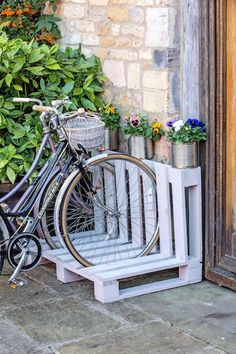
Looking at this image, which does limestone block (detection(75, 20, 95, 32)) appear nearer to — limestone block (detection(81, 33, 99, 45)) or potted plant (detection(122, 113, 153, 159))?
limestone block (detection(81, 33, 99, 45))

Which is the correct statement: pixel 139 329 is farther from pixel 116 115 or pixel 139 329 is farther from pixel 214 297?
pixel 116 115

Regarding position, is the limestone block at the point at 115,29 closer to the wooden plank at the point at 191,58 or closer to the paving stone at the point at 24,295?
the wooden plank at the point at 191,58

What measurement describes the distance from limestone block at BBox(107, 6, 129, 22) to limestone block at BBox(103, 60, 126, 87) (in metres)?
0.32

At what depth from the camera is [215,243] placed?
5.35 meters

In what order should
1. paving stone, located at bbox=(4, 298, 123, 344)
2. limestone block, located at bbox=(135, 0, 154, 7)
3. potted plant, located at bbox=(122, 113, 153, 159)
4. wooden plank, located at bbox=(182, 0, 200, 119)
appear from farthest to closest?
1. potted plant, located at bbox=(122, 113, 153, 159)
2. limestone block, located at bbox=(135, 0, 154, 7)
3. wooden plank, located at bbox=(182, 0, 200, 119)
4. paving stone, located at bbox=(4, 298, 123, 344)

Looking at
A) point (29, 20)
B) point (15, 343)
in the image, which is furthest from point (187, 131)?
point (29, 20)

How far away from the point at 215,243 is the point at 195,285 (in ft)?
1.06

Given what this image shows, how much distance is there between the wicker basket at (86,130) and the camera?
5.39 m

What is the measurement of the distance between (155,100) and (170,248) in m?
1.05

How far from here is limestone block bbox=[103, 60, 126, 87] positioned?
5933 millimetres

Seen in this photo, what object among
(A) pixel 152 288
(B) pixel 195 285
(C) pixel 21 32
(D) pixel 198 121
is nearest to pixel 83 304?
(A) pixel 152 288

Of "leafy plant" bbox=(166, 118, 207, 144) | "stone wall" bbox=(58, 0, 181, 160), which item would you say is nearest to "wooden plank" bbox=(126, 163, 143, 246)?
"stone wall" bbox=(58, 0, 181, 160)

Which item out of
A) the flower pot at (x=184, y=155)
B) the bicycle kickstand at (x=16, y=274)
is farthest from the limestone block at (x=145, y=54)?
the bicycle kickstand at (x=16, y=274)

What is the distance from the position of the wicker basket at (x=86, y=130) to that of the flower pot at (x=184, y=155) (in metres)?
0.57
